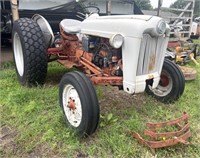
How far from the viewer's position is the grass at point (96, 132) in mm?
2244

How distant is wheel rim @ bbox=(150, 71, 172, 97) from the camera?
318 centimetres

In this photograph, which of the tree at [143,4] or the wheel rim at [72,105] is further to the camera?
the tree at [143,4]

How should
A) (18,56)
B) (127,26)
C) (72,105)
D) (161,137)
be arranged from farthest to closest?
(18,56)
(72,105)
(127,26)
(161,137)

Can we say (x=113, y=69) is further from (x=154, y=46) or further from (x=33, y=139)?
(x=33, y=139)

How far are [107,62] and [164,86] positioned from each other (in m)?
0.96

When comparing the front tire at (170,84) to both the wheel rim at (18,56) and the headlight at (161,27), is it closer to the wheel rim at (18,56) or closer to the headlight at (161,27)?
the headlight at (161,27)

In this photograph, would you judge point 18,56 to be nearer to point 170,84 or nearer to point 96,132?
point 96,132

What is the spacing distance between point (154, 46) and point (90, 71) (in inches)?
35.0

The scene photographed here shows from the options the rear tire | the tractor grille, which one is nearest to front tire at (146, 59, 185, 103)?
the tractor grille

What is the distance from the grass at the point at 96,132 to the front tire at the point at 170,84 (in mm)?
98

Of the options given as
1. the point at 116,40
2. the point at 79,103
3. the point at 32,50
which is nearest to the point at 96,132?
the point at 79,103

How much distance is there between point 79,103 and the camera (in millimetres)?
2432

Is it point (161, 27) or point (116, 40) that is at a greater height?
point (161, 27)

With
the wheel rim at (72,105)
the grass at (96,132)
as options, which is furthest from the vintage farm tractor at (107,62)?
the grass at (96,132)
